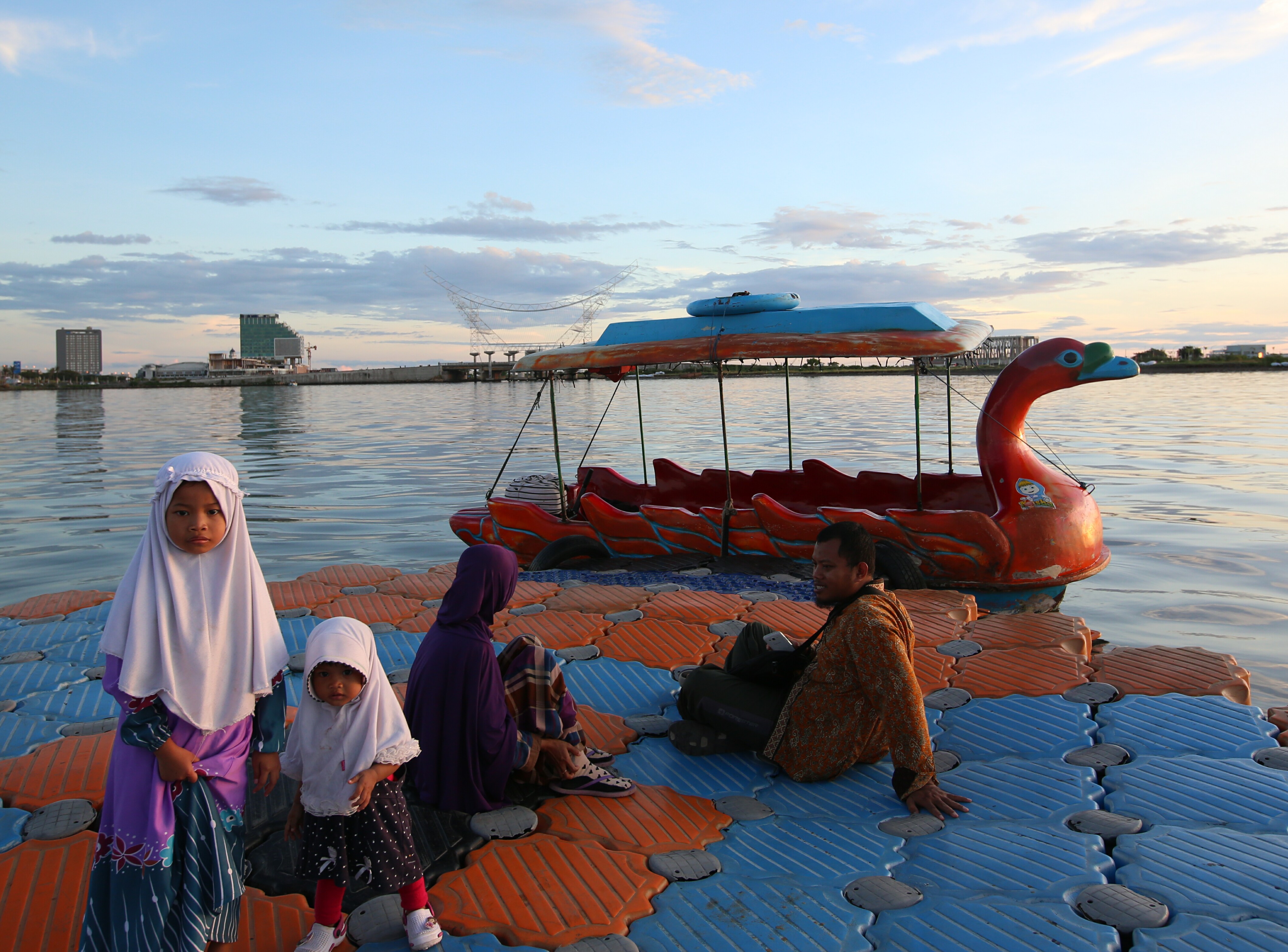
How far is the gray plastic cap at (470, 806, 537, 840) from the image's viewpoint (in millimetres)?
3148

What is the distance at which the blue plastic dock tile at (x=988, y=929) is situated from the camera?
8.09ft

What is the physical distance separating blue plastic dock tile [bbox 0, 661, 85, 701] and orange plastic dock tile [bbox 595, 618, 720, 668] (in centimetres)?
307

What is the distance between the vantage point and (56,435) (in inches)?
1086

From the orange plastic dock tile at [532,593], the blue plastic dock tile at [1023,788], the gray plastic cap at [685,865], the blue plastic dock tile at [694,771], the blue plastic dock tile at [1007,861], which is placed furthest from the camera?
the orange plastic dock tile at [532,593]

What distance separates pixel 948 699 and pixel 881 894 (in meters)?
1.80

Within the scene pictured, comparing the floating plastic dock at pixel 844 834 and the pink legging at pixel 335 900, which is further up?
the pink legging at pixel 335 900

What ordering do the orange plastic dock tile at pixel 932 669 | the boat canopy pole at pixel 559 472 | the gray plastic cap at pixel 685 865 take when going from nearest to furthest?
the gray plastic cap at pixel 685 865 < the orange plastic dock tile at pixel 932 669 < the boat canopy pole at pixel 559 472

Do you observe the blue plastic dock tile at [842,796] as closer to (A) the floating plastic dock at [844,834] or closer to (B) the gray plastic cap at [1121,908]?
(A) the floating plastic dock at [844,834]

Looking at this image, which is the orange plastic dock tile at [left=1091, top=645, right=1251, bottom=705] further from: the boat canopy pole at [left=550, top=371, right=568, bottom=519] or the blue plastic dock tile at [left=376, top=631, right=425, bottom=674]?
the boat canopy pole at [left=550, top=371, right=568, bottom=519]

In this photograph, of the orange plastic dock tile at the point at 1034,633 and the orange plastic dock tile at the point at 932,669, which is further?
the orange plastic dock tile at the point at 1034,633

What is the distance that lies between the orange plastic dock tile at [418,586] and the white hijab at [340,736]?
4053mm

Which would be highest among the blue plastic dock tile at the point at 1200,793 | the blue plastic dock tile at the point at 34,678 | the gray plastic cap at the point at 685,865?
the blue plastic dock tile at the point at 34,678

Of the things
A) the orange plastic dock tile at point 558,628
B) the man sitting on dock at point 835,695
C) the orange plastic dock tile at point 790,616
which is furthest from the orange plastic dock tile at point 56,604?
the man sitting on dock at point 835,695

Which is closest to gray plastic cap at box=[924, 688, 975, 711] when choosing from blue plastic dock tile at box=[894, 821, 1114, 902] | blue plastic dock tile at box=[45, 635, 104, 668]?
blue plastic dock tile at box=[894, 821, 1114, 902]
